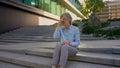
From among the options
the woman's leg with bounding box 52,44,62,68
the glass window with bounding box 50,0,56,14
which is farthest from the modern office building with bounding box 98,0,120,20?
the woman's leg with bounding box 52,44,62,68

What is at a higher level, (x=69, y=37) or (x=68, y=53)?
(x=69, y=37)

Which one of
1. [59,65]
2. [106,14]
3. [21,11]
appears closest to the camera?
[59,65]

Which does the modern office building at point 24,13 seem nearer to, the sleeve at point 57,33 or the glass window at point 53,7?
the glass window at point 53,7

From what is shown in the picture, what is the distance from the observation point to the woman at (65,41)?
450 centimetres

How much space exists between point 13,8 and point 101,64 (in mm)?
13177

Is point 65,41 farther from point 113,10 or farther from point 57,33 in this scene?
point 113,10

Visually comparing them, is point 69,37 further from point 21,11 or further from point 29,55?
point 21,11

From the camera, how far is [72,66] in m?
4.74

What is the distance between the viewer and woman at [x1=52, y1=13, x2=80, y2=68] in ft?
14.8

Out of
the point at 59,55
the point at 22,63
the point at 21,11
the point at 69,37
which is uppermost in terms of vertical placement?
the point at 21,11

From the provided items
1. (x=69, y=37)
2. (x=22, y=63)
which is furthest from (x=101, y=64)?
(x=22, y=63)

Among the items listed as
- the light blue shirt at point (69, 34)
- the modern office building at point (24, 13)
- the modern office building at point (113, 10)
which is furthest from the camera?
the modern office building at point (113, 10)

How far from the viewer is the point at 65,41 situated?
15.4ft

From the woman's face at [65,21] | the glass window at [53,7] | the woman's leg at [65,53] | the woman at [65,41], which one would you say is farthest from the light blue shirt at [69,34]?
the glass window at [53,7]
